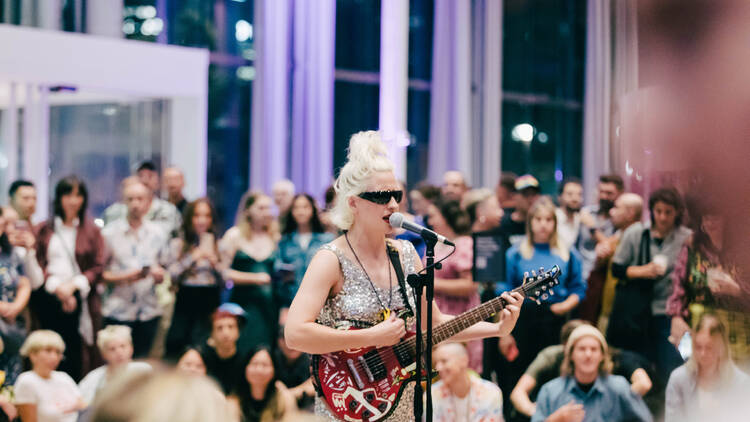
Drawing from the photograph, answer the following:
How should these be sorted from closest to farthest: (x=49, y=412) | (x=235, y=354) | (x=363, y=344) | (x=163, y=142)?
(x=363, y=344)
(x=49, y=412)
(x=235, y=354)
(x=163, y=142)

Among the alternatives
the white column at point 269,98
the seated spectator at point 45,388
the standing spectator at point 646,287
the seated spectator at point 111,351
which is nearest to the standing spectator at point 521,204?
the standing spectator at point 646,287

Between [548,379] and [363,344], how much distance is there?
100 inches

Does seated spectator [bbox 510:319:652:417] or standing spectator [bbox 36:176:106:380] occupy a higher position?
standing spectator [bbox 36:176:106:380]

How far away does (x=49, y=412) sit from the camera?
4.75m

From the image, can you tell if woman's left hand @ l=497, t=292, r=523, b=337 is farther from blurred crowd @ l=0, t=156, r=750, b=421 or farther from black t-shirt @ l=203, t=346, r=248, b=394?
black t-shirt @ l=203, t=346, r=248, b=394

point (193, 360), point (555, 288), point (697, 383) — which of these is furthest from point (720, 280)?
point (193, 360)

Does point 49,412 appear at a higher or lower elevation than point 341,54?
lower

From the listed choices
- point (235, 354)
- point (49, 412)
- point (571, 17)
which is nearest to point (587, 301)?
point (235, 354)

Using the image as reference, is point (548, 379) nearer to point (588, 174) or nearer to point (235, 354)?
point (235, 354)

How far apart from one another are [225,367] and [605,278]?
7.62ft

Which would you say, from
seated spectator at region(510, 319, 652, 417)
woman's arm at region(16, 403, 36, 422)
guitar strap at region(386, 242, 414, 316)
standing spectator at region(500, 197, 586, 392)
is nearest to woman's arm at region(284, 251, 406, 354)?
guitar strap at region(386, 242, 414, 316)

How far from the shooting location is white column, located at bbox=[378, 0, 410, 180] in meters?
9.62

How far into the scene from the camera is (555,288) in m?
5.21

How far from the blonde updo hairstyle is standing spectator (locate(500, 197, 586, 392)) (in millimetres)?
2640
